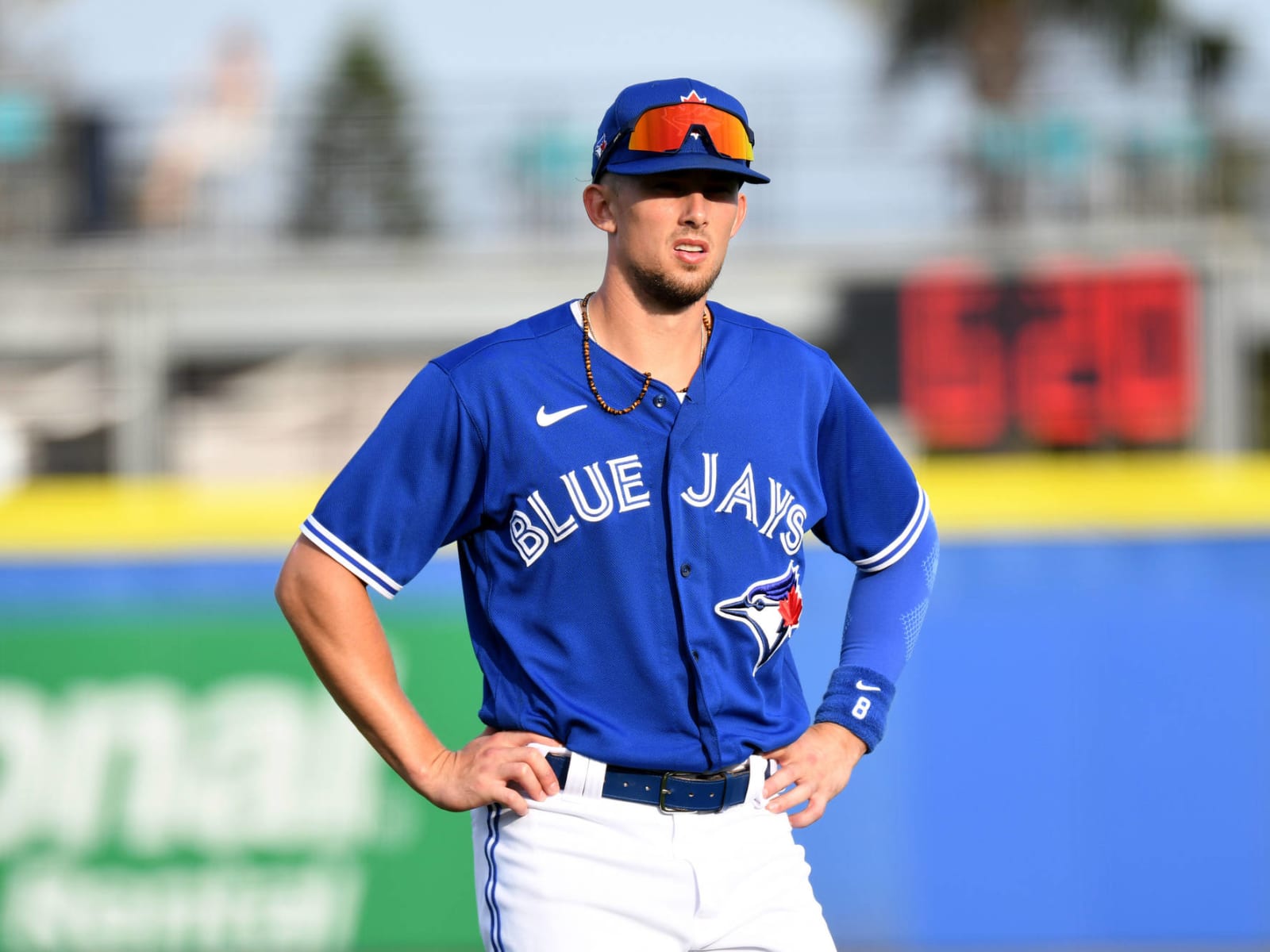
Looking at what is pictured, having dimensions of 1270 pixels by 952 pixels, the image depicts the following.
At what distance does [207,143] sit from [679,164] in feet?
40.9

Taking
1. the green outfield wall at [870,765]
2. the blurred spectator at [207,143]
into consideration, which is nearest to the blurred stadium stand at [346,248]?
the blurred spectator at [207,143]

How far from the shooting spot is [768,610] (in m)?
2.77

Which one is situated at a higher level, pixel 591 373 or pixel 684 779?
pixel 591 373

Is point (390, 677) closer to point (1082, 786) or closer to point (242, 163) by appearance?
point (1082, 786)

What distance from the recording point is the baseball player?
2.65m

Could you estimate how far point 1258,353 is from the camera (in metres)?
17.1

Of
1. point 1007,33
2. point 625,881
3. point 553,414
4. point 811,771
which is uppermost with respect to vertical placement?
point 1007,33

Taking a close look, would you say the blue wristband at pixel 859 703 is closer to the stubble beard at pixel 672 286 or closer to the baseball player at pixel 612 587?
the baseball player at pixel 612 587

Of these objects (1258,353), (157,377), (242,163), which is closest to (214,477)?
(157,377)

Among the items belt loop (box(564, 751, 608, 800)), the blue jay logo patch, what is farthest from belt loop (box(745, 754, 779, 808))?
belt loop (box(564, 751, 608, 800))

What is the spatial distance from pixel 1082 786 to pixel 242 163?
10.4 m

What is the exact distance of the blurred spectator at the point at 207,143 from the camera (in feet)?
46.6

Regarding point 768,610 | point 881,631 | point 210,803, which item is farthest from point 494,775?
point 210,803

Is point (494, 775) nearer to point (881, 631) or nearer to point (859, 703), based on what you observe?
point (859, 703)
